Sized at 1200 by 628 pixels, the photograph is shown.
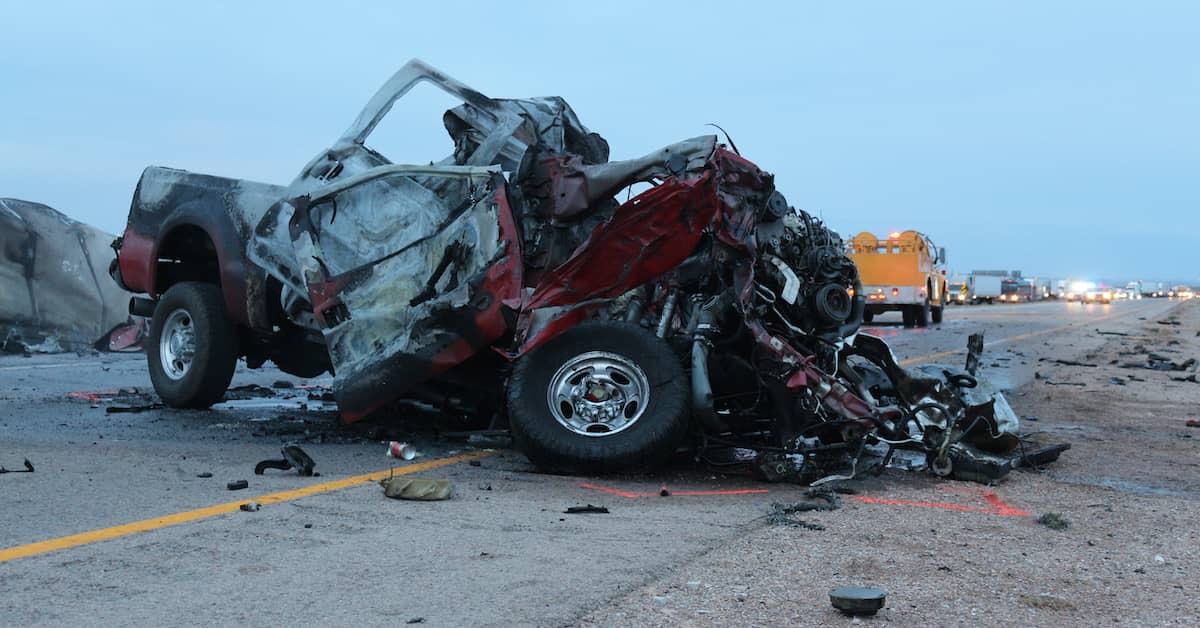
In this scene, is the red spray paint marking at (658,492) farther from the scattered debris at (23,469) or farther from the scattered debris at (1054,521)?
the scattered debris at (23,469)

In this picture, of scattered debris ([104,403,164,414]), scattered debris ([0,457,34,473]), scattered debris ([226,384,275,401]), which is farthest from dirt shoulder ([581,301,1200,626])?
Answer: scattered debris ([226,384,275,401])

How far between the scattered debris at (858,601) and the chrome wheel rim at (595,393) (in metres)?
2.45

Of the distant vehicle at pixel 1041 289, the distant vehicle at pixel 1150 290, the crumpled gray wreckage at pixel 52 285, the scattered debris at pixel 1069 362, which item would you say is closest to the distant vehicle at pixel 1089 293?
the distant vehicle at pixel 1041 289

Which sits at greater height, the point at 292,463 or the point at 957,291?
the point at 957,291

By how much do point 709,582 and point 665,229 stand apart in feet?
8.82

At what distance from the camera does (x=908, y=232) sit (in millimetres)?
30031


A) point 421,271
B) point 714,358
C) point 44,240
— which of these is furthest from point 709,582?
point 44,240

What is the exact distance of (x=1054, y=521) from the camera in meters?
4.79

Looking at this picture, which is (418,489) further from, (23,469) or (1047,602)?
(1047,602)

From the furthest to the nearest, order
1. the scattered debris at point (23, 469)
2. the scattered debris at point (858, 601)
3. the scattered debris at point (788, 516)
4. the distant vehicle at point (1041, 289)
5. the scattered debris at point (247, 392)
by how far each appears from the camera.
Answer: the distant vehicle at point (1041, 289), the scattered debris at point (247, 392), the scattered debris at point (23, 469), the scattered debris at point (788, 516), the scattered debris at point (858, 601)

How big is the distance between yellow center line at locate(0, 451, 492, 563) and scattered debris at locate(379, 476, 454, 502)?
33cm

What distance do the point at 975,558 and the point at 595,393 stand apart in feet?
7.54

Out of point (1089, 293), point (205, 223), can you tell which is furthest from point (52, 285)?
point (1089, 293)

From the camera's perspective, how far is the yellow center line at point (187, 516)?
4000 millimetres
